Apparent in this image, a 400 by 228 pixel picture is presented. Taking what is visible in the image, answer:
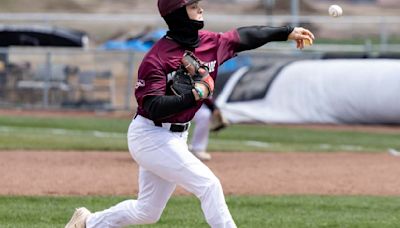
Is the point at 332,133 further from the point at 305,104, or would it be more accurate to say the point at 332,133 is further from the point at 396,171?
the point at 396,171

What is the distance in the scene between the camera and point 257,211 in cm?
1009

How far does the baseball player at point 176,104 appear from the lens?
22.6ft

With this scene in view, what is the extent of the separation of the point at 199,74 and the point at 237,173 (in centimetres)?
632

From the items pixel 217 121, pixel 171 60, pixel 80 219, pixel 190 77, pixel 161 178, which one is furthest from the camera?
pixel 217 121

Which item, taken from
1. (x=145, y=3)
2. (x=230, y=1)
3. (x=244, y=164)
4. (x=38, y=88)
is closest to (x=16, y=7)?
(x=145, y=3)

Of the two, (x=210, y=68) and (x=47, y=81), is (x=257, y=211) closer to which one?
(x=210, y=68)

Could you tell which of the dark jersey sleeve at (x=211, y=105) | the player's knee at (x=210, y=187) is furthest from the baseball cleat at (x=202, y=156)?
the player's knee at (x=210, y=187)

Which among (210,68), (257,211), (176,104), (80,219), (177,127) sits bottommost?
(257,211)

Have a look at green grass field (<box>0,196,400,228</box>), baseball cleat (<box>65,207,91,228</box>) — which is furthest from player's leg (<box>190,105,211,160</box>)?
baseball cleat (<box>65,207,91,228</box>)

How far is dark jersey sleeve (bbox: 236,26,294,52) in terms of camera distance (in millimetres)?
7398

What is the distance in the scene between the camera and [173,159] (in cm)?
705

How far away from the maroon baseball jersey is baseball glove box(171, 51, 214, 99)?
0.31 ft

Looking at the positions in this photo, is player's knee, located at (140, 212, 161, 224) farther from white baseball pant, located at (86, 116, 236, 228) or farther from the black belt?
the black belt

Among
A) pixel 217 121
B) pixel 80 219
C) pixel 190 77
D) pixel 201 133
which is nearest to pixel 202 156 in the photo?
pixel 201 133
